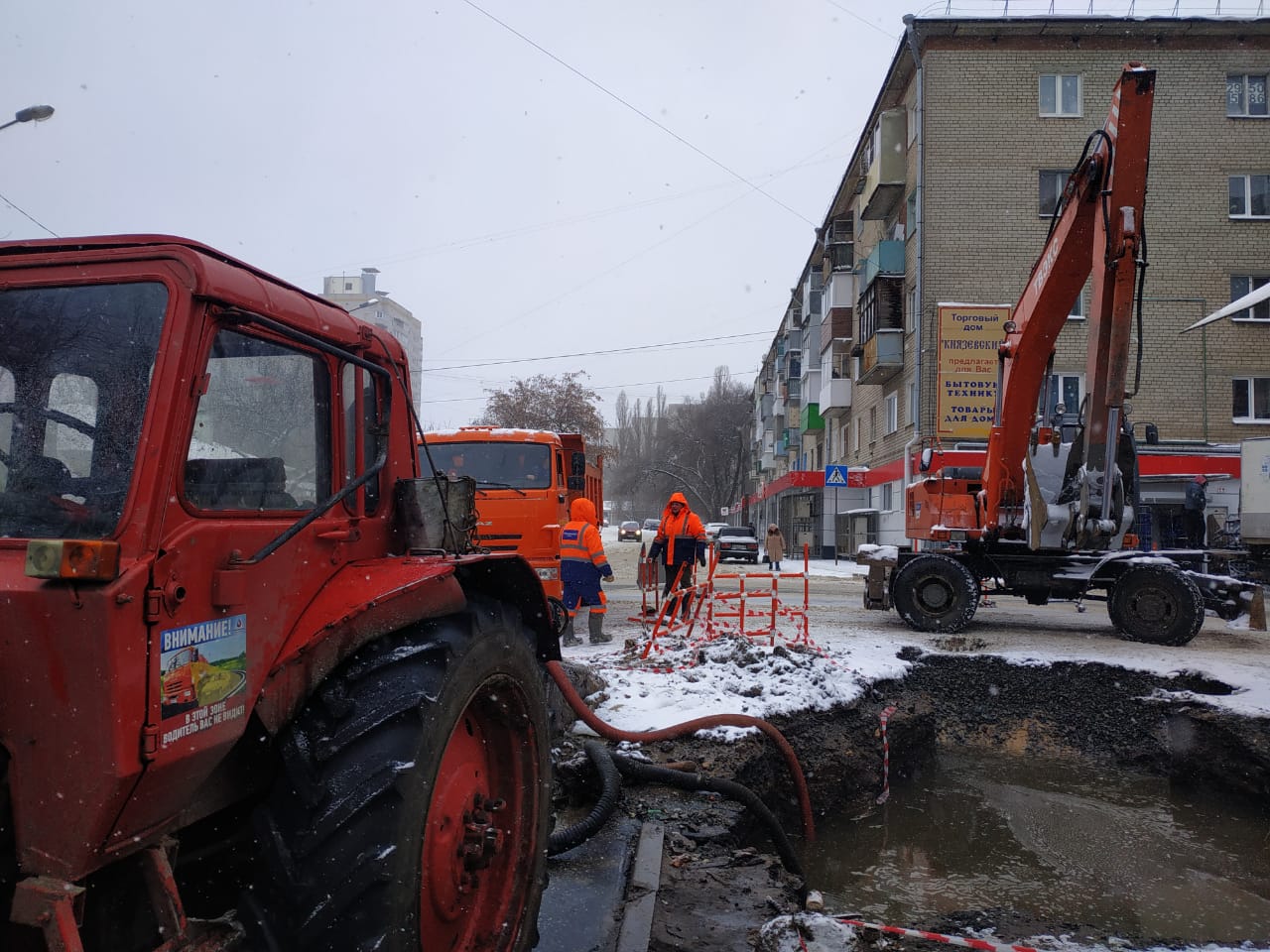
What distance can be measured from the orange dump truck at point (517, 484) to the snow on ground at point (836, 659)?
49.0 inches

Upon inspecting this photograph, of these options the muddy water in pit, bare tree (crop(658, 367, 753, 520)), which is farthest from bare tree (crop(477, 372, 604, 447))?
the muddy water in pit

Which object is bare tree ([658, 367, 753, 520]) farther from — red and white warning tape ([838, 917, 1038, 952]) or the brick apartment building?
red and white warning tape ([838, 917, 1038, 952])

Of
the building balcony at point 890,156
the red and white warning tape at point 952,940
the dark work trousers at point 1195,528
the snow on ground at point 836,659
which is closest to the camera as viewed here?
the red and white warning tape at point 952,940

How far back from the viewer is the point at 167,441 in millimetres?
2127

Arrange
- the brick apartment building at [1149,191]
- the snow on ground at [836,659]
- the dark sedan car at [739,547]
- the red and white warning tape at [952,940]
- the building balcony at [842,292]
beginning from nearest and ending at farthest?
the red and white warning tape at [952,940], the snow on ground at [836,659], the brick apartment building at [1149,191], the dark sedan car at [739,547], the building balcony at [842,292]

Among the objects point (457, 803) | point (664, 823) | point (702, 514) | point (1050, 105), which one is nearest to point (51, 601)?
point (457, 803)

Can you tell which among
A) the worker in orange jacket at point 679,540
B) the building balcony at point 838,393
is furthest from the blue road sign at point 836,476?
the worker in orange jacket at point 679,540

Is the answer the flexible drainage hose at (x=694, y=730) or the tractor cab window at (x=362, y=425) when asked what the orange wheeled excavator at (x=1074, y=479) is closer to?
the flexible drainage hose at (x=694, y=730)

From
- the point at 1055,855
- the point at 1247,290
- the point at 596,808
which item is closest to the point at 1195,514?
the point at 1247,290

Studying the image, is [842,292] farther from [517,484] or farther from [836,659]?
[836,659]

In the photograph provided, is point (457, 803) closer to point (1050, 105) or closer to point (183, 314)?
point (183, 314)

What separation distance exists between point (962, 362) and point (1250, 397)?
759 centimetres

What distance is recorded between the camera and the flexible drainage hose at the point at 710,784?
208 inches

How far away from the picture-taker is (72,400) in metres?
2.22
